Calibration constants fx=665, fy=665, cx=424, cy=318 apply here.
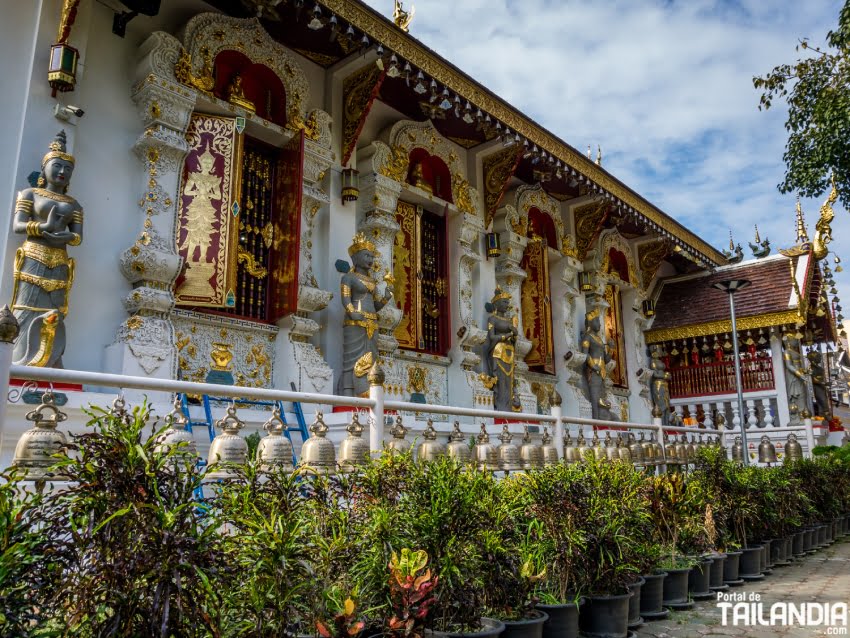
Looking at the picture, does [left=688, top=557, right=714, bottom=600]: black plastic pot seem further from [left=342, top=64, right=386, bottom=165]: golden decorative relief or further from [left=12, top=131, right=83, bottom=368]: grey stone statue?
[left=342, top=64, right=386, bottom=165]: golden decorative relief

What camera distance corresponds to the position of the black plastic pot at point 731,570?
16.3ft

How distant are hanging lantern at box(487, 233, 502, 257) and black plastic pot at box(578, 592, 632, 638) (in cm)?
742

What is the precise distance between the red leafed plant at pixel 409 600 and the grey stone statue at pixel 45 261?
149 inches

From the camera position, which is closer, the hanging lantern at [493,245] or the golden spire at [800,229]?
the hanging lantern at [493,245]

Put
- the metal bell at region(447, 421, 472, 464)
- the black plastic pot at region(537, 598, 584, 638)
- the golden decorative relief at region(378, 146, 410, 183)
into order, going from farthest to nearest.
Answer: the golden decorative relief at region(378, 146, 410, 183) → the metal bell at region(447, 421, 472, 464) → the black plastic pot at region(537, 598, 584, 638)

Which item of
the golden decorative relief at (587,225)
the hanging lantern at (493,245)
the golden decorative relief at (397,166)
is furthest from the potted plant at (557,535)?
the golden decorative relief at (587,225)

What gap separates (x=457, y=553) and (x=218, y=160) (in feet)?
17.5

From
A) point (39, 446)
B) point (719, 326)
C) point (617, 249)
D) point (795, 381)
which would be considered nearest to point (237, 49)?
point (39, 446)

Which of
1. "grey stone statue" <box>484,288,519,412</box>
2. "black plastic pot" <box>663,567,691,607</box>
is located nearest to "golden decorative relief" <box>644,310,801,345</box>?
"grey stone statue" <box>484,288,519,412</box>

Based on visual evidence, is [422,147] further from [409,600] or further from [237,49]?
[409,600]

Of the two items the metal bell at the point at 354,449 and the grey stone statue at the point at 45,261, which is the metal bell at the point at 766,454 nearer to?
the metal bell at the point at 354,449

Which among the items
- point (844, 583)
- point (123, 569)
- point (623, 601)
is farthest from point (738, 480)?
point (123, 569)

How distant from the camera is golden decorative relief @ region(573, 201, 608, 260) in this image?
12430 mm

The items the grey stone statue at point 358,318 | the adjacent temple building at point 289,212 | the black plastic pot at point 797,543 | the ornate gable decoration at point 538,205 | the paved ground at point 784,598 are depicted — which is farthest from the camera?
the ornate gable decoration at point 538,205
